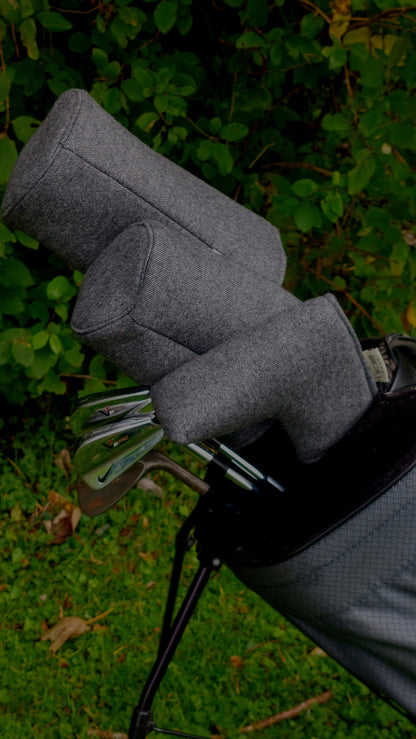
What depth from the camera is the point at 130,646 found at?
192cm

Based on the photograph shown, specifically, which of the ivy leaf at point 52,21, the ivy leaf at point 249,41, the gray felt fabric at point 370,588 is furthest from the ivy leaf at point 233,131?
the gray felt fabric at point 370,588

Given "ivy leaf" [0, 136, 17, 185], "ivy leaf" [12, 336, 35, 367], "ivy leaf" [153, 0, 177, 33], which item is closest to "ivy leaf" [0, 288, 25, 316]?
"ivy leaf" [12, 336, 35, 367]

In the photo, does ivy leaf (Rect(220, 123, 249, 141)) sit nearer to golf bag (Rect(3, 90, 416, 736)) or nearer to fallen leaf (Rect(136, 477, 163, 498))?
golf bag (Rect(3, 90, 416, 736))

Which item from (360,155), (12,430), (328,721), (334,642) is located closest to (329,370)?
(334,642)

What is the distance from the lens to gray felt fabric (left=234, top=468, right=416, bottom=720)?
104 cm

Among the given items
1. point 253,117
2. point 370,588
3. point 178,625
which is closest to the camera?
point 370,588

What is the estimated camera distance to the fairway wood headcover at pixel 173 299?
0.96 meters

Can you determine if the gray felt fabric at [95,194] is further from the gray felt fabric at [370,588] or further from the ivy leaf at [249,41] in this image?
the ivy leaf at [249,41]

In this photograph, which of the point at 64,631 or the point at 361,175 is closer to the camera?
the point at 361,175

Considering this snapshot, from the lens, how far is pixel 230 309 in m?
1.01

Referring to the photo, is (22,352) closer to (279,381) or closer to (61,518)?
(61,518)

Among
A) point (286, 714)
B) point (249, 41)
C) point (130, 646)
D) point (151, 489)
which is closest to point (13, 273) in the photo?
point (249, 41)

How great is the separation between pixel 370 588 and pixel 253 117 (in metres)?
1.46

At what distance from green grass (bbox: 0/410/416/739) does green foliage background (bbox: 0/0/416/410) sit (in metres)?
0.47
